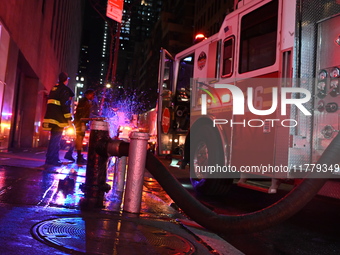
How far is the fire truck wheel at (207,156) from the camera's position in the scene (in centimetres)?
633

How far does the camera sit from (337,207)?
6.90 metres

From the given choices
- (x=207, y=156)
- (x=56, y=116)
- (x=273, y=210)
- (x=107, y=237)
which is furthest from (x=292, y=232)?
(x=56, y=116)

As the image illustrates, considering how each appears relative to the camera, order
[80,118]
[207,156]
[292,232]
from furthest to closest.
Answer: [80,118], [207,156], [292,232]

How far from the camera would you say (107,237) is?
3.09 meters

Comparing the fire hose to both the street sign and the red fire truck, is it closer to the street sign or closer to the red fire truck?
the red fire truck

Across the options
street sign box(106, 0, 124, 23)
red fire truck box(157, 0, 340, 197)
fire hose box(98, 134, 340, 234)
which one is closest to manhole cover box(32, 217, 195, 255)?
fire hose box(98, 134, 340, 234)

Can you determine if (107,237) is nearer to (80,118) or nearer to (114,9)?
(80,118)

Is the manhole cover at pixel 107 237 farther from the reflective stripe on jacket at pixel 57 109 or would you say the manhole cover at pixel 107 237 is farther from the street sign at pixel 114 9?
the street sign at pixel 114 9

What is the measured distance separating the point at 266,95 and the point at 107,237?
3203mm

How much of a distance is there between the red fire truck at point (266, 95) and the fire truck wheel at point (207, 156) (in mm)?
18

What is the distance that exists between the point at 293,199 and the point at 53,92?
20.7ft

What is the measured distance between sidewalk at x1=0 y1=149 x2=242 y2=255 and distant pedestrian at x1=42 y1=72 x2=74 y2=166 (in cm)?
293

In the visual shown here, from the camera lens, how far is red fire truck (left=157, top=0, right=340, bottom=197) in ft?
15.8

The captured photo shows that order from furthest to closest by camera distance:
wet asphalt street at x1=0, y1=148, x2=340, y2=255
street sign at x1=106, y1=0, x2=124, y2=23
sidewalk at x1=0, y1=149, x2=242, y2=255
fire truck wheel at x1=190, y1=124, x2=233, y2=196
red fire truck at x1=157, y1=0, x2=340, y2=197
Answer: street sign at x1=106, y1=0, x2=124, y2=23 < fire truck wheel at x1=190, y1=124, x2=233, y2=196 < red fire truck at x1=157, y1=0, x2=340, y2=197 < wet asphalt street at x1=0, y1=148, x2=340, y2=255 < sidewalk at x1=0, y1=149, x2=242, y2=255
